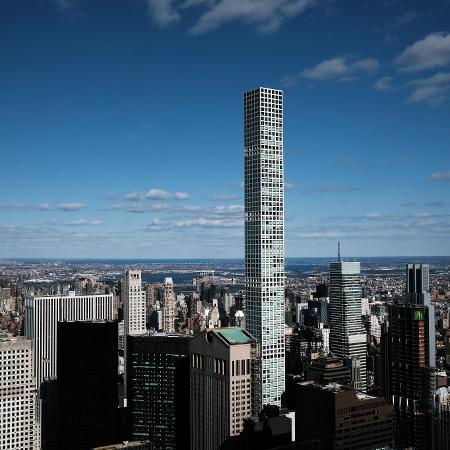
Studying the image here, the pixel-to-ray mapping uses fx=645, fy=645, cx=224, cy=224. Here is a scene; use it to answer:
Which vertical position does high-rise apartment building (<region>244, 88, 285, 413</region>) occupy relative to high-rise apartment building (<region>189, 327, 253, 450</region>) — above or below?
above

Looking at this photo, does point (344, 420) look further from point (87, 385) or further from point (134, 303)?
point (134, 303)

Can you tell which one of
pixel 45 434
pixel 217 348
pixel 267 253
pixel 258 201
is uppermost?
pixel 258 201

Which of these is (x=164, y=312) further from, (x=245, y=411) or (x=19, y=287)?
(x=245, y=411)

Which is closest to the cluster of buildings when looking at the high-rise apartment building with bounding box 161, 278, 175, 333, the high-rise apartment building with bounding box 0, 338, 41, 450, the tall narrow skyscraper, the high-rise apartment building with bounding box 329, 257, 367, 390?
the high-rise apartment building with bounding box 0, 338, 41, 450

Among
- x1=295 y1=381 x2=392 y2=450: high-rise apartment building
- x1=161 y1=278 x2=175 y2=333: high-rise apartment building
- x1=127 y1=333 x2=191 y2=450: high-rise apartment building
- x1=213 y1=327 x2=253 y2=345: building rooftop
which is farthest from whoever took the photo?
x1=161 y1=278 x2=175 y2=333: high-rise apartment building

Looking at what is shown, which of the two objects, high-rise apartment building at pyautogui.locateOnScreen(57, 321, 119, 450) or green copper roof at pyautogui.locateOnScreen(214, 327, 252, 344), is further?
high-rise apartment building at pyautogui.locateOnScreen(57, 321, 119, 450)

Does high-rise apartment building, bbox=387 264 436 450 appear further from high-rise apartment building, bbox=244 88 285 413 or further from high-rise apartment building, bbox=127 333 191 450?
high-rise apartment building, bbox=127 333 191 450

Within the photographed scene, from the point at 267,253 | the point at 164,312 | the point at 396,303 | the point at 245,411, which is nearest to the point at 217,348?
the point at 245,411

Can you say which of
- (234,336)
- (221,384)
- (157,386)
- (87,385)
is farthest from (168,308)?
(221,384)
